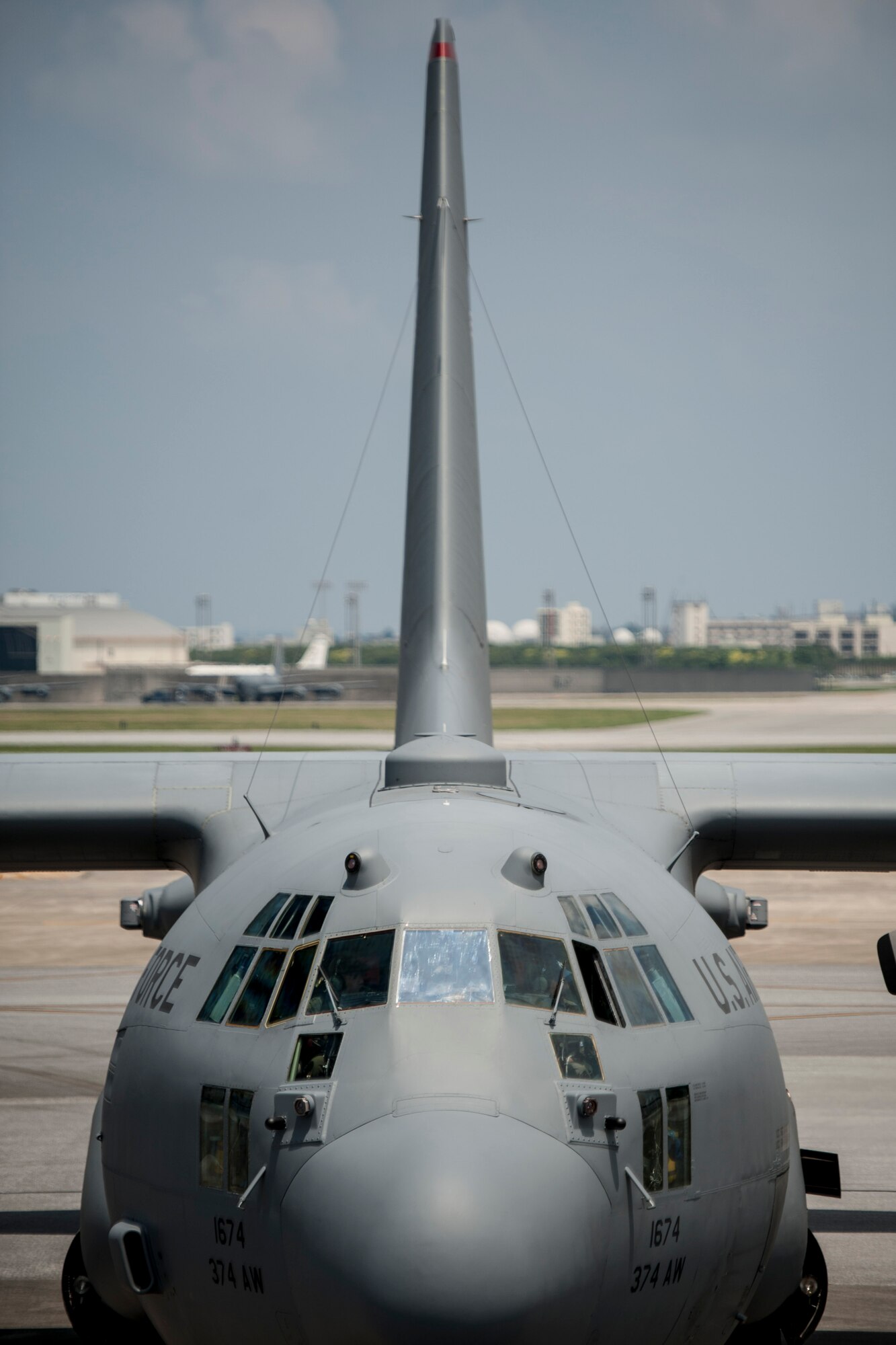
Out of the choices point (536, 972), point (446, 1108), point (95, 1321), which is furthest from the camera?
point (95, 1321)

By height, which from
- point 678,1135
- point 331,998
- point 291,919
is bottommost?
point 678,1135

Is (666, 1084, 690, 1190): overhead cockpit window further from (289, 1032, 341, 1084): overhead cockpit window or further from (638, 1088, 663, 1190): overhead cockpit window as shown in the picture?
(289, 1032, 341, 1084): overhead cockpit window

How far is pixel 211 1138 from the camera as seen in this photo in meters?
5.75

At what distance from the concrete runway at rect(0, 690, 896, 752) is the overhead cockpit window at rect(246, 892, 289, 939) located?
45.0 meters

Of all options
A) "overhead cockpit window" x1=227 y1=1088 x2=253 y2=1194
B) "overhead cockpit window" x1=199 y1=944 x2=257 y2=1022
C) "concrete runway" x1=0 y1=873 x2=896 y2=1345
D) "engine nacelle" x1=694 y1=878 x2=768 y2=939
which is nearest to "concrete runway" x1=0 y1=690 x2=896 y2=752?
"concrete runway" x1=0 y1=873 x2=896 y2=1345

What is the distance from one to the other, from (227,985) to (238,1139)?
87 centimetres

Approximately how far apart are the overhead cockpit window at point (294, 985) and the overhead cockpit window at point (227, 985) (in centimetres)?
36

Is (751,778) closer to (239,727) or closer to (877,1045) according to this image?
(877,1045)

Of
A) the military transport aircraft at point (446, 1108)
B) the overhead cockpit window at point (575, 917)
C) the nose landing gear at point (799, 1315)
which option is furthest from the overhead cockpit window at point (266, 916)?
the nose landing gear at point (799, 1315)

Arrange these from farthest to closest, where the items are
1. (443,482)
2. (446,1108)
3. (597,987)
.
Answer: (443,482) → (597,987) → (446,1108)

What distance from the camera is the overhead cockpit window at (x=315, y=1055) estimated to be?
5449mm

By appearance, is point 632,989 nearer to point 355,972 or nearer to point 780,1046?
point 355,972

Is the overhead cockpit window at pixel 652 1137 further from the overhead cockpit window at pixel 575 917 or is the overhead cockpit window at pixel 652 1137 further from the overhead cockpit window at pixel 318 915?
the overhead cockpit window at pixel 318 915

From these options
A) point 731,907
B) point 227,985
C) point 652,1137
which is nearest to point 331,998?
point 227,985
